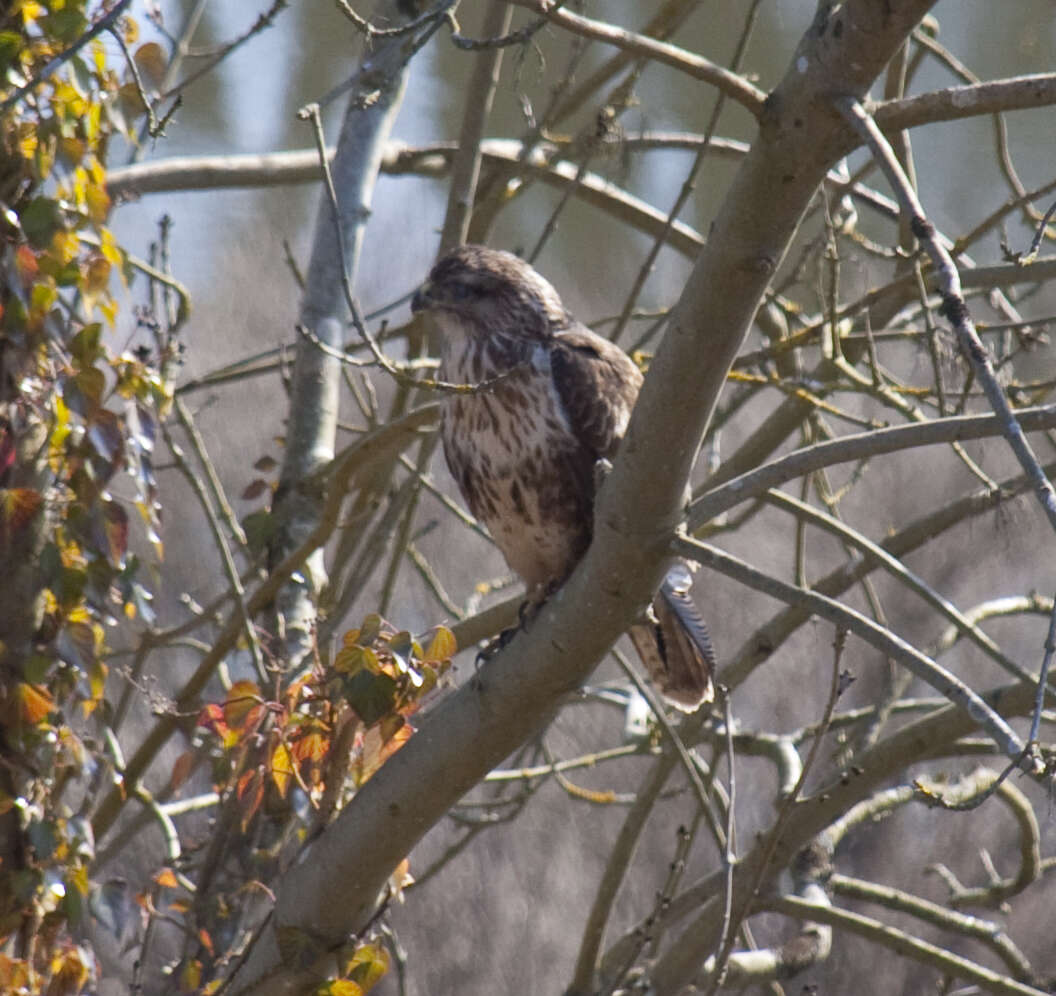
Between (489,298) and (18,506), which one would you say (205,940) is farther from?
(489,298)

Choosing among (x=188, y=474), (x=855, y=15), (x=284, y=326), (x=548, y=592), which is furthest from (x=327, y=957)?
(x=284, y=326)

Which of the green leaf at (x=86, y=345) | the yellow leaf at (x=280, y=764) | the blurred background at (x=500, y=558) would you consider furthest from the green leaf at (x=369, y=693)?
the blurred background at (x=500, y=558)

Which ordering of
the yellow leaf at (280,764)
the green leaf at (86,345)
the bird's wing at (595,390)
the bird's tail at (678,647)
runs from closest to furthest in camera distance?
1. the yellow leaf at (280,764)
2. the green leaf at (86,345)
3. the bird's wing at (595,390)
4. the bird's tail at (678,647)

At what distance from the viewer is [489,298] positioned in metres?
3.23

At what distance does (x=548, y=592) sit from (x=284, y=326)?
3.20 metres

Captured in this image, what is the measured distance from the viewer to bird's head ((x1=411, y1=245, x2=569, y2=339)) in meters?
3.22

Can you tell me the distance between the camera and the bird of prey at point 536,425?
2943mm

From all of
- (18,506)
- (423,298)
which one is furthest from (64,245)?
(423,298)

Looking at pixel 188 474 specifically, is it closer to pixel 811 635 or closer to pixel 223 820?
pixel 223 820

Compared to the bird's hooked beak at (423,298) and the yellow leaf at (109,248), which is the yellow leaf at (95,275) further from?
the bird's hooked beak at (423,298)

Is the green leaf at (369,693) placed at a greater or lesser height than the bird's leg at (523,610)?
lesser

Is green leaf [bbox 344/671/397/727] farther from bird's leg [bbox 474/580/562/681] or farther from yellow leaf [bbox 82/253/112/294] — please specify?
yellow leaf [bbox 82/253/112/294]

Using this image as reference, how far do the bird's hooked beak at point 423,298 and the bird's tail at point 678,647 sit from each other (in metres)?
0.73

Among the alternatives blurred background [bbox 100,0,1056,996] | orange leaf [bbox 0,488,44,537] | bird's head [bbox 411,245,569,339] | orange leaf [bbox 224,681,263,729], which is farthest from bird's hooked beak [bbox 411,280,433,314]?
blurred background [bbox 100,0,1056,996]
